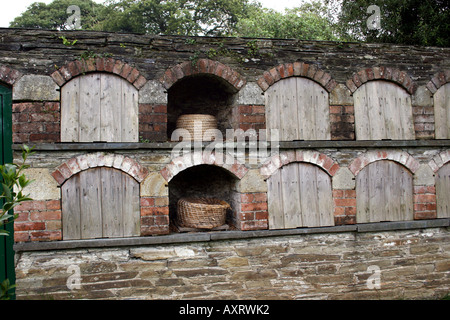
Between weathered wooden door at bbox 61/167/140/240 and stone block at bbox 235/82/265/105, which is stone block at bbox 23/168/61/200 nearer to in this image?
weathered wooden door at bbox 61/167/140/240

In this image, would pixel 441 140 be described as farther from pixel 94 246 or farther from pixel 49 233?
pixel 49 233

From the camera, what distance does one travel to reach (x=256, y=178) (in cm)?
472

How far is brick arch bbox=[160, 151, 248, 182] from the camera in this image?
452cm

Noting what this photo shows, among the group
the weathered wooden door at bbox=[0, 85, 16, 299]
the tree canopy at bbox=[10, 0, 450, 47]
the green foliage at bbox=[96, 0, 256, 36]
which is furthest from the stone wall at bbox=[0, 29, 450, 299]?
the green foliage at bbox=[96, 0, 256, 36]

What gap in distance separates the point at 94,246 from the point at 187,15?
47.1ft

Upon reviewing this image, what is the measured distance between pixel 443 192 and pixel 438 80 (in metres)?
1.72

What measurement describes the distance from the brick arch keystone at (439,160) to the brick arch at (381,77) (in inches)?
41.4

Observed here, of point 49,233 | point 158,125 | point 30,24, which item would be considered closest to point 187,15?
point 30,24

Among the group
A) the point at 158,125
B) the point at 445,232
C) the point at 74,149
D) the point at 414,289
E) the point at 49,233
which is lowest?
the point at 414,289

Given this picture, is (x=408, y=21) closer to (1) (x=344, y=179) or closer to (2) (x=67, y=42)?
(1) (x=344, y=179)

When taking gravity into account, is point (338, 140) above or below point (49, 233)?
above

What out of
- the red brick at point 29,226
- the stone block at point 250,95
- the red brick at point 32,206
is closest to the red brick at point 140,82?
the stone block at point 250,95

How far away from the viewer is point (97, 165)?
4328 mm

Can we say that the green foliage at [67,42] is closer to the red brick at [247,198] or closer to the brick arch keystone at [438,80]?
the red brick at [247,198]
